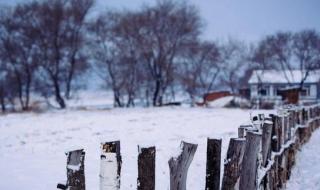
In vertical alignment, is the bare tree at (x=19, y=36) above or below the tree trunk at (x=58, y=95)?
above

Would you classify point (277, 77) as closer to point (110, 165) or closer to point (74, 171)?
point (110, 165)

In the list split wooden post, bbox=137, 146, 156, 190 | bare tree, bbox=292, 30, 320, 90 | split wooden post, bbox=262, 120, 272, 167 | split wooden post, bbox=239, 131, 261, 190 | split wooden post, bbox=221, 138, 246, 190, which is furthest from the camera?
bare tree, bbox=292, 30, 320, 90

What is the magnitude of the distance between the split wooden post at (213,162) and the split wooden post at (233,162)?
18 cm

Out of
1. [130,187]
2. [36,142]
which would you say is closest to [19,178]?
[130,187]

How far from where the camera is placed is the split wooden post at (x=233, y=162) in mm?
4043

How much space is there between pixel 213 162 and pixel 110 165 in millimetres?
1215

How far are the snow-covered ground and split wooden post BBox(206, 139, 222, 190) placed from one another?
126 inches

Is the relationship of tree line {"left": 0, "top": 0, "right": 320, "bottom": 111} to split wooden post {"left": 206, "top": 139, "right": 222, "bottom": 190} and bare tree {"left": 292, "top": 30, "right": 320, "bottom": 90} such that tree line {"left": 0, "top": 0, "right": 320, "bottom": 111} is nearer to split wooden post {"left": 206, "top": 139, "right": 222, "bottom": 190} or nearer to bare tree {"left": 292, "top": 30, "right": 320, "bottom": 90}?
bare tree {"left": 292, "top": 30, "right": 320, "bottom": 90}

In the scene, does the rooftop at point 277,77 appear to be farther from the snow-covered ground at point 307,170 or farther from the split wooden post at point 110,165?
the split wooden post at point 110,165

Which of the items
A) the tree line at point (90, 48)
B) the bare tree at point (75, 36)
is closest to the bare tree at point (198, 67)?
the tree line at point (90, 48)

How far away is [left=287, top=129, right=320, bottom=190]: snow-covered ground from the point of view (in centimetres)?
672

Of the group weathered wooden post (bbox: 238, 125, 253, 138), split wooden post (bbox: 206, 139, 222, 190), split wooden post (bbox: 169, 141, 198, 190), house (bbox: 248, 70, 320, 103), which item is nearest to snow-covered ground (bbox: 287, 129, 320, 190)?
weathered wooden post (bbox: 238, 125, 253, 138)

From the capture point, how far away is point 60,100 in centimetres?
3869

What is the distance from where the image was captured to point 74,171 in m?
3.01
